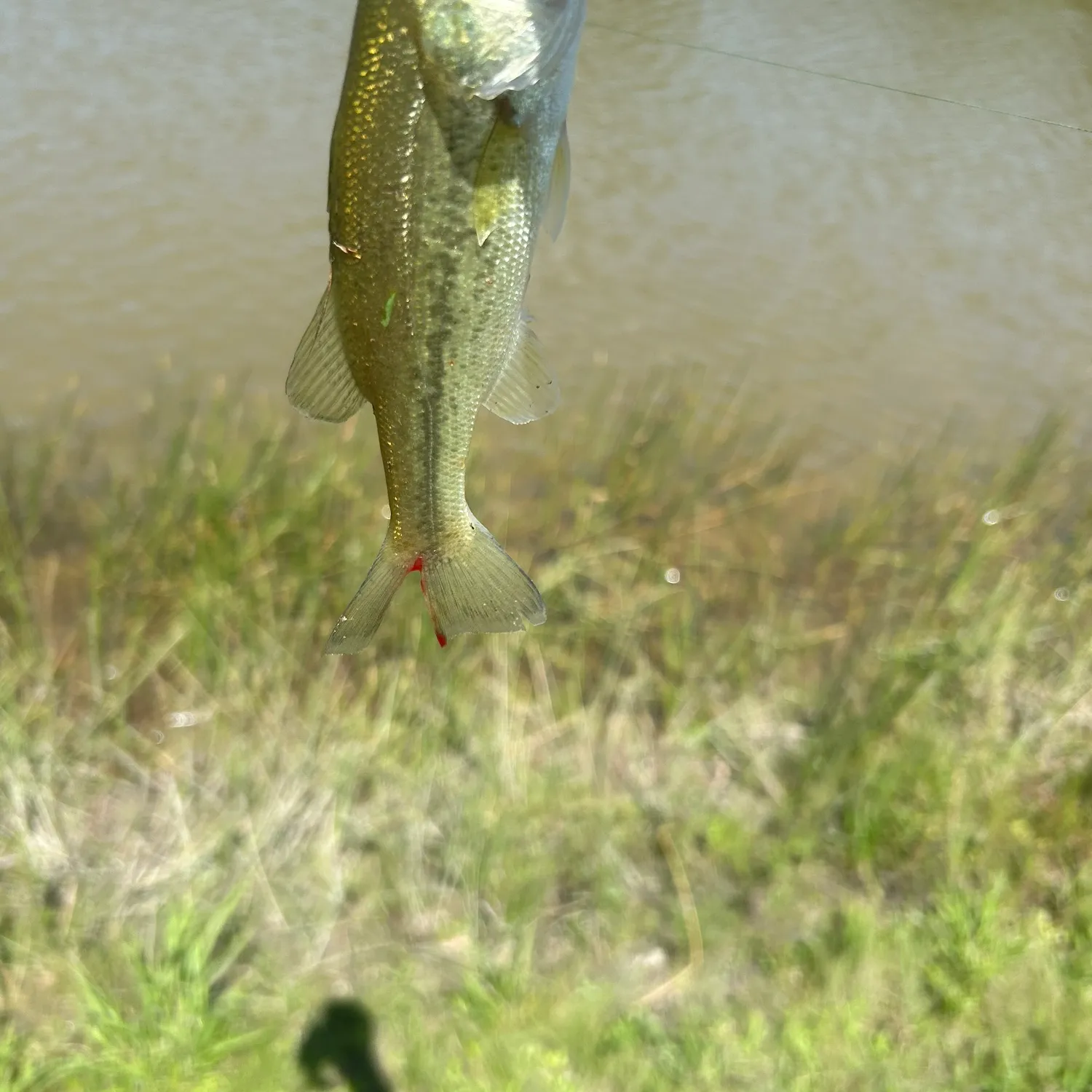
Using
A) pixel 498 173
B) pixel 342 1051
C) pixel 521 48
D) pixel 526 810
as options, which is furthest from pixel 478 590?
pixel 342 1051

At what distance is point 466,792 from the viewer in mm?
2773

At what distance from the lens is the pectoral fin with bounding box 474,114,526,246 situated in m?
1.17

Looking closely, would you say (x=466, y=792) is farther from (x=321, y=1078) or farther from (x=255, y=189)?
(x=255, y=189)

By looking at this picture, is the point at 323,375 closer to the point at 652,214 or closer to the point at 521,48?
the point at 521,48

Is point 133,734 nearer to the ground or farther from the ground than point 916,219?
nearer to the ground

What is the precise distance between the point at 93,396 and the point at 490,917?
3201 millimetres

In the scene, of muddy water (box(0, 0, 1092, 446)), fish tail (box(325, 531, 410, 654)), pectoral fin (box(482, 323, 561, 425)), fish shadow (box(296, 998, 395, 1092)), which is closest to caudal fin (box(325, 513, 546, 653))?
fish tail (box(325, 531, 410, 654))

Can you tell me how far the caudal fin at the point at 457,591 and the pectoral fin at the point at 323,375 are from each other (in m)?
0.23

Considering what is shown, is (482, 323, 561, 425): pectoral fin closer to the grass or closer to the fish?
the fish

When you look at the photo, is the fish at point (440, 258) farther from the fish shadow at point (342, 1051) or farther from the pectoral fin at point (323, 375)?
the fish shadow at point (342, 1051)

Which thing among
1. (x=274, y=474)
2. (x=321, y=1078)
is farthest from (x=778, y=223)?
(x=321, y=1078)

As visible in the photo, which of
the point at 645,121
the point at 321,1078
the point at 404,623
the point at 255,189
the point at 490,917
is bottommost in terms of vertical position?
the point at 321,1078

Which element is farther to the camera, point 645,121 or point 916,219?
point 645,121

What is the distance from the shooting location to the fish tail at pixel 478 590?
4.57 feet
